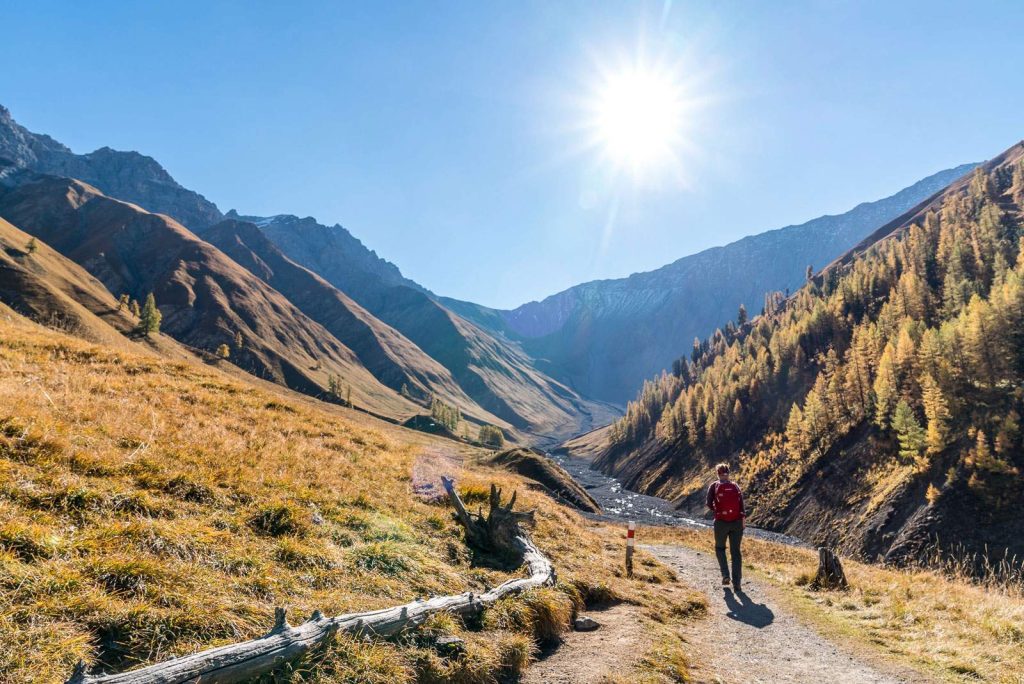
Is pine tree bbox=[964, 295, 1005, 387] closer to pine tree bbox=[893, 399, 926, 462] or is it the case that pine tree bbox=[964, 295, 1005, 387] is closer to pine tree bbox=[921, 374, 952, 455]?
pine tree bbox=[921, 374, 952, 455]

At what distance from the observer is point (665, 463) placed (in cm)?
11919

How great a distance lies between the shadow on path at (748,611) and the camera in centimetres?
1316

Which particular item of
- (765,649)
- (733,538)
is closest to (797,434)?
(733,538)

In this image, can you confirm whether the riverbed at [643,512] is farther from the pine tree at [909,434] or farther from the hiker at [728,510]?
the hiker at [728,510]

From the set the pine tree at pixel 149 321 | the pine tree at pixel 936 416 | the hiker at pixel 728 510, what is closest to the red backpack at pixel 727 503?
the hiker at pixel 728 510

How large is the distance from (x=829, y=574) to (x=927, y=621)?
601cm

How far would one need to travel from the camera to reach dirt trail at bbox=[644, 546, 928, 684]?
30.0 feet

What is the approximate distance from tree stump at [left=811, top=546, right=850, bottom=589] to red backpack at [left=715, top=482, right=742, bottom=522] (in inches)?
159

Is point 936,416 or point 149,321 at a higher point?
point 936,416

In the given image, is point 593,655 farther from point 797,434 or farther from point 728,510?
point 797,434

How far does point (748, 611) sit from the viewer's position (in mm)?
14250

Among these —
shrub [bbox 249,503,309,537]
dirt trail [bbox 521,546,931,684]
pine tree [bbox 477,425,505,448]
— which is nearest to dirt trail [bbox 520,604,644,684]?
dirt trail [bbox 521,546,931,684]

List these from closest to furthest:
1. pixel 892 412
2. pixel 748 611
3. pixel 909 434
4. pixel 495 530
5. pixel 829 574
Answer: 1. pixel 748 611
2. pixel 495 530
3. pixel 829 574
4. pixel 909 434
5. pixel 892 412

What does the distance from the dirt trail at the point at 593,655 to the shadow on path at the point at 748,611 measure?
390cm
